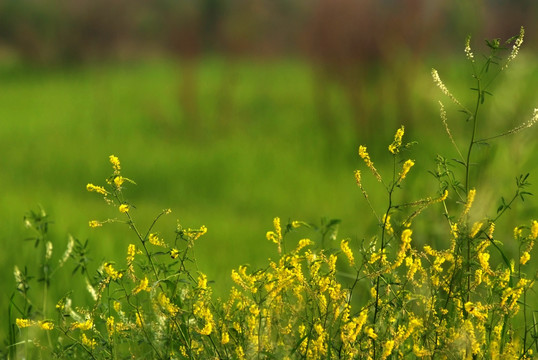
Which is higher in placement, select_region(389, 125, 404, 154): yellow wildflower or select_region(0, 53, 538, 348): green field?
select_region(0, 53, 538, 348): green field

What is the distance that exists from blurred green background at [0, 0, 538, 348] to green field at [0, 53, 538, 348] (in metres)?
0.02

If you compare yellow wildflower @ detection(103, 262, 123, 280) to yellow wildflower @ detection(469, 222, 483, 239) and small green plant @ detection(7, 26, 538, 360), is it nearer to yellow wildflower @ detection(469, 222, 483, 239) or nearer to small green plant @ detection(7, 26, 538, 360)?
small green plant @ detection(7, 26, 538, 360)

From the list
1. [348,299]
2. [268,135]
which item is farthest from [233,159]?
[348,299]

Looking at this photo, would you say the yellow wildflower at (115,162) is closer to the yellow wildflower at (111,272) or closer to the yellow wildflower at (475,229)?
the yellow wildflower at (111,272)

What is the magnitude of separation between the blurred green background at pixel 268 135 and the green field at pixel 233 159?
17 millimetres

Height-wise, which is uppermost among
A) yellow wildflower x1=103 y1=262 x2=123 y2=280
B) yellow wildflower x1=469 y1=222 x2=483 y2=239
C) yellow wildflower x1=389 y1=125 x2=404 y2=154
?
yellow wildflower x1=389 y1=125 x2=404 y2=154

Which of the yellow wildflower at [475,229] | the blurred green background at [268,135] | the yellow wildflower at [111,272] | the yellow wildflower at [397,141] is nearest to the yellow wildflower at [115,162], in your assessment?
the yellow wildflower at [111,272]

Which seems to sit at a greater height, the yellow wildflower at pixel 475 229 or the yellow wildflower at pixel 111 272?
the yellow wildflower at pixel 475 229

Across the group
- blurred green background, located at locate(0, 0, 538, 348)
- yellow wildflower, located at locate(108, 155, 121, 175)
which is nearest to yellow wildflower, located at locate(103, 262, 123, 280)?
yellow wildflower, located at locate(108, 155, 121, 175)

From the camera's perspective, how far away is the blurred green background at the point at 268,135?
388cm

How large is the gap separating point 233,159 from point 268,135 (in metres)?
2.17

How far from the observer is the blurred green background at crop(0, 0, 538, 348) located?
12.7ft

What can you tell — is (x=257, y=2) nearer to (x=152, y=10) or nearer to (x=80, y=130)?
(x=80, y=130)

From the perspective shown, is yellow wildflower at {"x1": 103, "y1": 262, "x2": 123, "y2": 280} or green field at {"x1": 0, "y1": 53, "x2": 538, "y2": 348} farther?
green field at {"x1": 0, "y1": 53, "x2": 538, "y2": 348}
